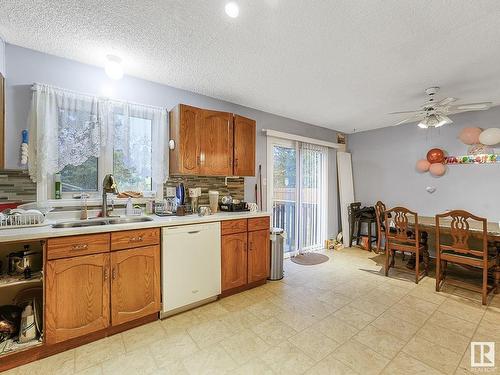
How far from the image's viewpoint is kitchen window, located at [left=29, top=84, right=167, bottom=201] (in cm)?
215

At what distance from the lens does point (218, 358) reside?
5.70 ft

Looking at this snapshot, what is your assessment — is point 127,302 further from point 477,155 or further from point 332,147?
point 477,155

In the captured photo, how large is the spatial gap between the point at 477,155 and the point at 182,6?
457 centimetres

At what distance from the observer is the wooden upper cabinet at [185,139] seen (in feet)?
8.75

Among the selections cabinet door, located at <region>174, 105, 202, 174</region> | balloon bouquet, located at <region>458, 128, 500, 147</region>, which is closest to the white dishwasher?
cabinet door, located at <region>174, 105, 202, 174</region>

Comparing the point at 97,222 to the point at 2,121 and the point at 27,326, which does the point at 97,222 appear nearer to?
the point at 27,326

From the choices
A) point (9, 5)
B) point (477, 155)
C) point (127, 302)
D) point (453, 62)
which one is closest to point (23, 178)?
point (9, 5)

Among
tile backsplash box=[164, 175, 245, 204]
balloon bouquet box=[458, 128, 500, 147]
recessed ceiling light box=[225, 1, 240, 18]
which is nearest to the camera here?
recessed ceiling light box=[225, 1, 240, 18]

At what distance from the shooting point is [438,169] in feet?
13.1

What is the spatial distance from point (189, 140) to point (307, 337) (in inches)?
90.6

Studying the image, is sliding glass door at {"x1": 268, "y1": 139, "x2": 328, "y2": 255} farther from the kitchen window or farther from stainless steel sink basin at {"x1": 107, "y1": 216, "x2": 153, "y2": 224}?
stainless steel sink basin at {"x1": 107, "y1": 216, "x2": 153, "y2": 224}

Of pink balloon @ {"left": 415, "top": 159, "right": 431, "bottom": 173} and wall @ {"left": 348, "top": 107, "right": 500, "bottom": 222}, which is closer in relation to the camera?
wall @ {"left": 348, "top": 107, "right": 500, "bottom": 222}

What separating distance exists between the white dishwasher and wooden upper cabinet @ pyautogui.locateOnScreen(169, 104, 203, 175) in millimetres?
731
